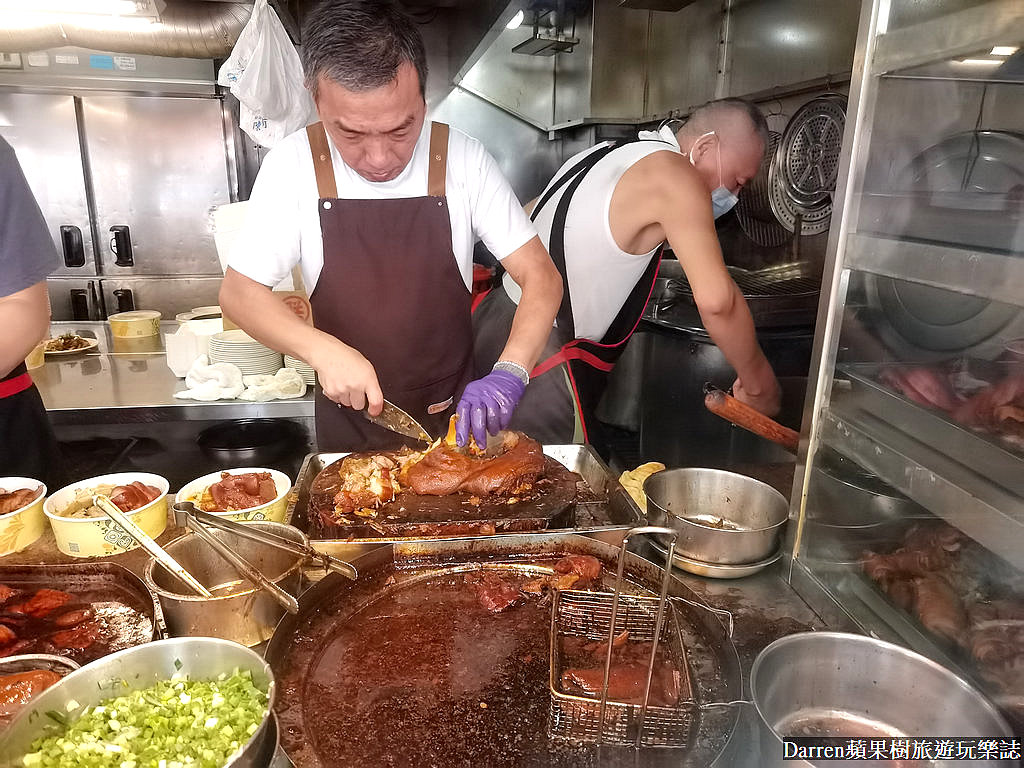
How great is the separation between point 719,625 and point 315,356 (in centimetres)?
145

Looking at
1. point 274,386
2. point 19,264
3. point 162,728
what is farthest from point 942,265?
point 274,386

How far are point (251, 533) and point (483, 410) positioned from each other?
2.67 ft

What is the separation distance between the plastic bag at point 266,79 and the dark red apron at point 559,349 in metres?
1.67

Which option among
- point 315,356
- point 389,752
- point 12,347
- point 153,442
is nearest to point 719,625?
point 389,752

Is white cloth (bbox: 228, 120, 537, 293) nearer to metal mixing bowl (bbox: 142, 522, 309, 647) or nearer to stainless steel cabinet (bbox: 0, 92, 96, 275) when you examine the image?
Result: metal mixing bowl (bbox: 142, 522, 309, 647)

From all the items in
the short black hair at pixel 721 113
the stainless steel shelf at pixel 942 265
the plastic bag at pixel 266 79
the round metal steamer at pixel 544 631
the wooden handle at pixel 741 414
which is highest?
the plastic bag at pixel 266 79

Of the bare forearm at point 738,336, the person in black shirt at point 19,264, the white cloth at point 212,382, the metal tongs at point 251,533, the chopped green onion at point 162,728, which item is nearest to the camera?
the chopped green onion at point 162,728

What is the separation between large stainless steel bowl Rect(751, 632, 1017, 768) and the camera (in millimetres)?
1165

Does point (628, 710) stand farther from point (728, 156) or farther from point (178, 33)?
point (178, 33)

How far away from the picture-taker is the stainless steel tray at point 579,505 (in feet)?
5.45

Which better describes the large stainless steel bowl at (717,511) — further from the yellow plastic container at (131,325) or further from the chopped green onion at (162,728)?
the yellow plastic container at (131,325)

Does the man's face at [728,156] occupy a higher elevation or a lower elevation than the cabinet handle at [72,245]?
higher

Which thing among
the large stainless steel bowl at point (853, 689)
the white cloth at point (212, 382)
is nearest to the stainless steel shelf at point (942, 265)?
the large stainless steel bowl at point (853, 689)

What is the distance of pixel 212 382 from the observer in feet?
10.8
